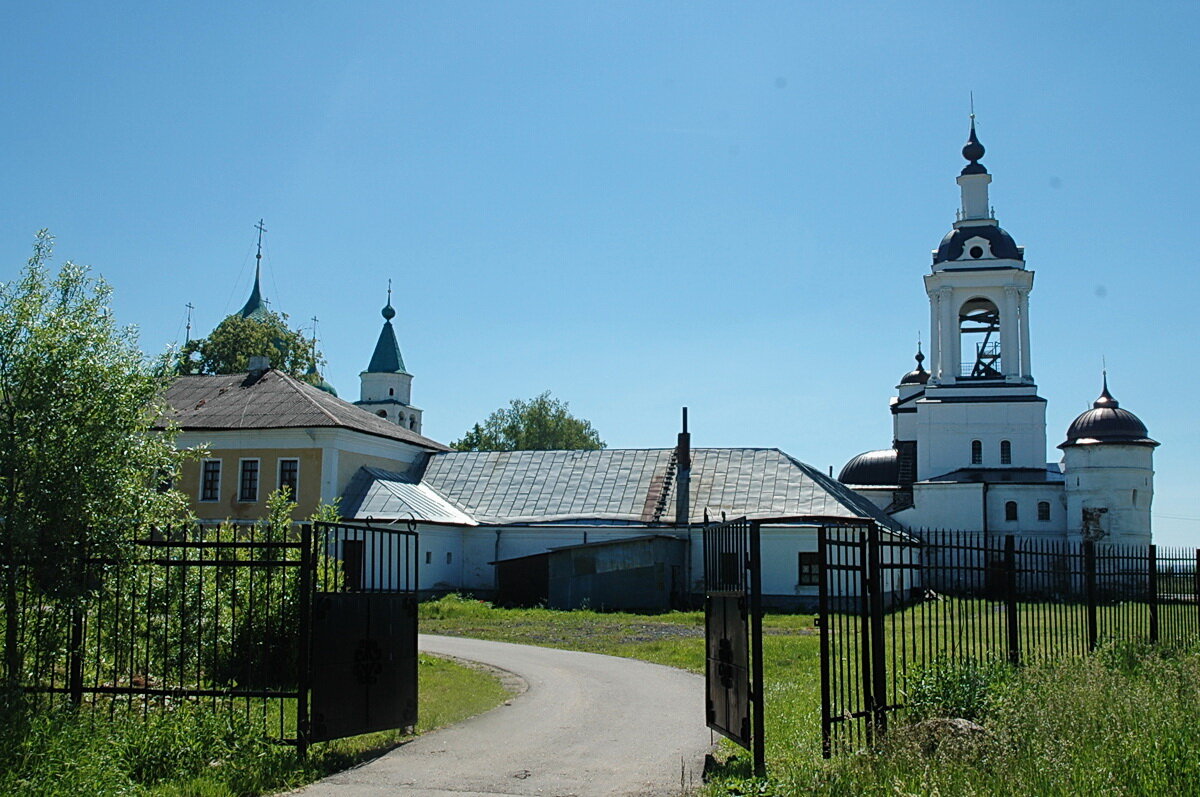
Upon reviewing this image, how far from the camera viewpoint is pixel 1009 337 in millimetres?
49000

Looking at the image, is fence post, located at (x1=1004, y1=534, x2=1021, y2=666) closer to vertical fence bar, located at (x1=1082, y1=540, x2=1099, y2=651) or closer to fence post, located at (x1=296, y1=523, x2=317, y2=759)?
vertical fence bar, located at (x1=1082, y1=540, x2=1099, y2=651)

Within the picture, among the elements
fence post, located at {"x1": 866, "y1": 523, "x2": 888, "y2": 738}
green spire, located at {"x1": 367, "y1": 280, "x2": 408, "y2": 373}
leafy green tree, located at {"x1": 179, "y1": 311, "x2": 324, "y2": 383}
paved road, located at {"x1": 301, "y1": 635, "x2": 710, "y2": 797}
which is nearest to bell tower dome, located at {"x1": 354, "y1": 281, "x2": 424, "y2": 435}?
green spire, located at {"x1": 367, "y1": 280, "x2": 408, "y2": 373}

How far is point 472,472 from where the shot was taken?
137 feet

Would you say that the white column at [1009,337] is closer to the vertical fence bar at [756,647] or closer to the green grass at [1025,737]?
the green grass at [1025,737]

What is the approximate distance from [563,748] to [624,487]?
93.8 feet

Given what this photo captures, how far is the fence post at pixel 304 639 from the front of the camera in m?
9.69

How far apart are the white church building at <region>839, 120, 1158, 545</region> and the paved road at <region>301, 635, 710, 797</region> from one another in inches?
1324

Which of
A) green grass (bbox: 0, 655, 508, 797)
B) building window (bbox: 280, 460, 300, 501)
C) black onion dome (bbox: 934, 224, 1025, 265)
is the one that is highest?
black onion dome (bbox: 934, 224, 1025, 265)

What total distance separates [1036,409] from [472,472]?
80.4 ft

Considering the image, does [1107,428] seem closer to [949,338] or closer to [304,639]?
[949,338]

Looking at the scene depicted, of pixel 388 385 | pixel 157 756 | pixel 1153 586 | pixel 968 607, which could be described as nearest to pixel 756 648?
pixel 157 756

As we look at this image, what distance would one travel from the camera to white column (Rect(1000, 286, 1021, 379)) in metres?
48.8

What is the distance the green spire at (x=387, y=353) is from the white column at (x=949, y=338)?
1407 inches

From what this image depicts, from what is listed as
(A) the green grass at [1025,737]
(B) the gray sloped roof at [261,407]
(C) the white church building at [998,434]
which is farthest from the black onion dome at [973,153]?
(A) the green grass at [1025,737]
